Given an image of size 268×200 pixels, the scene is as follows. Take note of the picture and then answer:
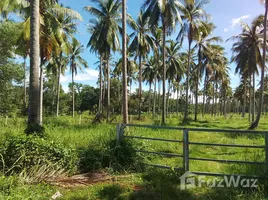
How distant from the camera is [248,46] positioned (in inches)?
1022

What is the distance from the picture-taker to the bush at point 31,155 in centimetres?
515

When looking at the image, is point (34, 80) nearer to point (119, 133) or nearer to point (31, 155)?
point (31, 155)

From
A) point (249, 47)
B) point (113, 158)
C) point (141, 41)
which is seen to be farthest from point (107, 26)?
point (113, 158)

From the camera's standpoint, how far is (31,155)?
5285mm

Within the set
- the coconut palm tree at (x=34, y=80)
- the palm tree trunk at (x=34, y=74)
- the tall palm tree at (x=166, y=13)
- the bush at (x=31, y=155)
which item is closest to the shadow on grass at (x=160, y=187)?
the bush at (x=31, y=155)

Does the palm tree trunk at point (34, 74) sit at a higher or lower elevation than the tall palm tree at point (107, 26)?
lower

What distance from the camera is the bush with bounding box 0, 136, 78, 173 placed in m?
5.15

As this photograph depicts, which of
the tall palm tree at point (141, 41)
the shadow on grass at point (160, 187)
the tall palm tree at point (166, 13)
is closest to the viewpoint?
the shadow on grass at point (160, 187)

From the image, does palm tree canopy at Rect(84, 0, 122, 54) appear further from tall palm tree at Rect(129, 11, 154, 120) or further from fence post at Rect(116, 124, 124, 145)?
fence post at Rect(116, 124, 124, 145)

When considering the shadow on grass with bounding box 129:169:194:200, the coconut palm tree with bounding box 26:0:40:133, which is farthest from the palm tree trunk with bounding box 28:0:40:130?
the shadow on grass with bounding box 129:169:194:200

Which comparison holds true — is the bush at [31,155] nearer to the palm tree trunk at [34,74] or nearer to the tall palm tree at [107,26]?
the palm tree trunk at [34,74]

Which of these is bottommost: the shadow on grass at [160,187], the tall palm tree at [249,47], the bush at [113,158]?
the shadow on grass at [160,187]

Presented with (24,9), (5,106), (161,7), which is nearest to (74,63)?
(5,106)

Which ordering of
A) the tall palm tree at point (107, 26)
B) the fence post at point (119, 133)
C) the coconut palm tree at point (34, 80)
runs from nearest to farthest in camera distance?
the fence post at point (119, 133)
the coconut palm tree at point (34, 80)
the tall palm tree at point (107, 26)
